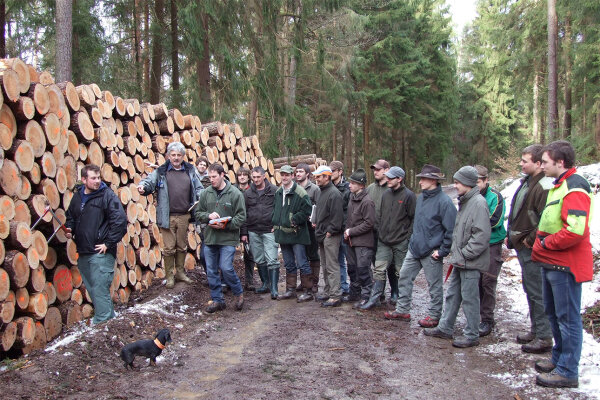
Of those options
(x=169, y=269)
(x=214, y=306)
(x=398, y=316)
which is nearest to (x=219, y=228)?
(x=214, y=306)

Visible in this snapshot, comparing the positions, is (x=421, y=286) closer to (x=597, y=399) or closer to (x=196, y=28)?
(x=597, y=399)

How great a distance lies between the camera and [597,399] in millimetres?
3891

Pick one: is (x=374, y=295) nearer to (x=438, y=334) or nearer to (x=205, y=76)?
(x=438, y=334)

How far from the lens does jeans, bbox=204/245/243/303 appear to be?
268 inches

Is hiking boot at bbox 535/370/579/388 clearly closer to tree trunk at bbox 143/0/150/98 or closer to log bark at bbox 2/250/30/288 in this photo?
log bark at bbox 2/250/30/288

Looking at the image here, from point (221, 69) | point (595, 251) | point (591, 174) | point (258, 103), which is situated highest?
point (221, 69)

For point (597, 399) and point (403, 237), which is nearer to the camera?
point (597, 399)

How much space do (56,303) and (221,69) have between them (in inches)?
322

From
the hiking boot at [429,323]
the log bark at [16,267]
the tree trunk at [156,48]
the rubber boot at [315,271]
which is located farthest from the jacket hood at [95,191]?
the tree trunk at [156,48]

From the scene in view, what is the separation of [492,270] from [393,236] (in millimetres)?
1397

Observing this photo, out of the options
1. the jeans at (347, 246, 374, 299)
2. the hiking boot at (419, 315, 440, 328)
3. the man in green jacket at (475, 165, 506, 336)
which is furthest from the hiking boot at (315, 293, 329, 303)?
the man in green jacket at (475, 165, 506, 336)

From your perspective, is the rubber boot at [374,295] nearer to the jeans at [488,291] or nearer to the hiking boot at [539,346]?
the jeans at [488,291]

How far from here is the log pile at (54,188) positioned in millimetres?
5082

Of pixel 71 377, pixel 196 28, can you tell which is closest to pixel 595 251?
pixel 71 377
